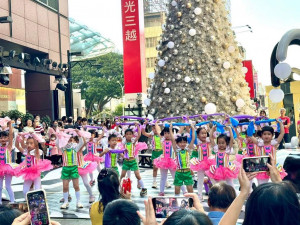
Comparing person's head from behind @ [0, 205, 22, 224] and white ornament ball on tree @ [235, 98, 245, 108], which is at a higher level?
white ornament ball on tree @ [235, 98, 245, 108]

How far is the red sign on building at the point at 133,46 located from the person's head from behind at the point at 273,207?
19.6 m

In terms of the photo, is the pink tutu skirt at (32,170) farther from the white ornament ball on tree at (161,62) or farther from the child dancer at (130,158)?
the white ornament ball on tree at (161,62)

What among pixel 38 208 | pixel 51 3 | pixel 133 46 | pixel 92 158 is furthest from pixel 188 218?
pixel 51 3

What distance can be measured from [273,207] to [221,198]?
4.06ft

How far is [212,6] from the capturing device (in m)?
14.8

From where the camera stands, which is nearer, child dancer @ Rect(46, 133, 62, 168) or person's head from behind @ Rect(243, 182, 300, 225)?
person's head from behind @ Rect(243, 182, 300, 225)

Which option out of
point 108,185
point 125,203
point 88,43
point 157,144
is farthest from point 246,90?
point 88,43

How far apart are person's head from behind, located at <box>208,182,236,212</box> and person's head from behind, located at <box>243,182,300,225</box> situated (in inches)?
44.6

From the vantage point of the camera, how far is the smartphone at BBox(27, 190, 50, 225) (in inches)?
96.4

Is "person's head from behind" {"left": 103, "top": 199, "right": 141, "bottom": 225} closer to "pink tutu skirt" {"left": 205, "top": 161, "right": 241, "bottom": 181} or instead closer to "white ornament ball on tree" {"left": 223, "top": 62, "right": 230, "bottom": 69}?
"pink tutu skirt" {"left": 205, "top": 161, "right": 241, "bottom": 181}

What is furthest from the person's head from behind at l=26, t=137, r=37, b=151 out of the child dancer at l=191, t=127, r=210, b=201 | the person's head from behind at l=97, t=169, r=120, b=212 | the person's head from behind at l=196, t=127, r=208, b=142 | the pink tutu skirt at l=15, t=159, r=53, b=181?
the person's head from behind at l=97, t=169, r=120, b=212

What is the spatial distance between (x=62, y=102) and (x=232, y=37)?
526 inches

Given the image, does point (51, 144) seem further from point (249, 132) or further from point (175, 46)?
point (249, 132)

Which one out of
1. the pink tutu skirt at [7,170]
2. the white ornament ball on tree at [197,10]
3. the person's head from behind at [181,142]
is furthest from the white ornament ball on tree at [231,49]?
the pink tutu skirt at [7,170]
